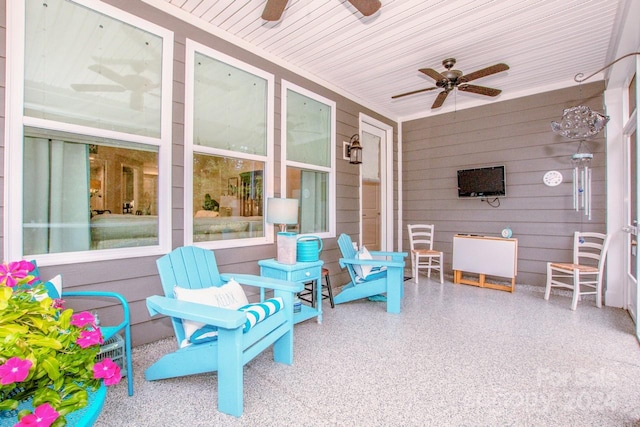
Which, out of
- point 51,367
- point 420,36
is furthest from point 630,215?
point 51,367

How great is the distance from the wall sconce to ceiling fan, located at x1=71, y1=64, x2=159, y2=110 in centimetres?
262

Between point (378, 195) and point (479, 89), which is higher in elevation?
point (479, 89)

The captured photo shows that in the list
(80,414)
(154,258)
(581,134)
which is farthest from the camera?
(581,134)

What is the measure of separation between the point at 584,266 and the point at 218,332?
14.4 feet

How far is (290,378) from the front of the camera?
207cm

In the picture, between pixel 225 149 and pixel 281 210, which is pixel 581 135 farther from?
pixel 225 149

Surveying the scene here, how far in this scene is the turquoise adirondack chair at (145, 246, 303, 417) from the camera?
1.64 meters

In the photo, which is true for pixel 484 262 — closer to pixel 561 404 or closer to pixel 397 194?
pixel 397 194

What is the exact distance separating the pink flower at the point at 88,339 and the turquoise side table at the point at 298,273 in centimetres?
186

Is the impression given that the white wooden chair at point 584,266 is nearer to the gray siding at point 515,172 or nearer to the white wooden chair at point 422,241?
the gray siding at point 515,172

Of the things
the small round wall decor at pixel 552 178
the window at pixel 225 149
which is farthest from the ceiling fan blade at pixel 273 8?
the small round wall decor at pixel 552 178

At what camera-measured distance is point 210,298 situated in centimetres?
208

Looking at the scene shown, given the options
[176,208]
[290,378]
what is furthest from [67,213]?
[290,378]

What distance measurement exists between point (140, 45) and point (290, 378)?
112 inches
